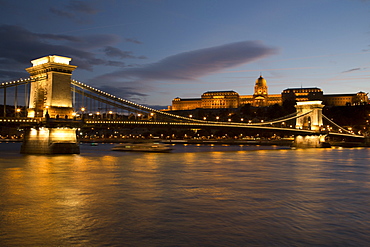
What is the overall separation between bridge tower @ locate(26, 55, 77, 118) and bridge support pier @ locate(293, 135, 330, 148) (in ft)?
144

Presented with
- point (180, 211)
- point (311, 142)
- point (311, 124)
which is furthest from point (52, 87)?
point (311, 124)

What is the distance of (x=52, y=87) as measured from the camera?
3816 cm

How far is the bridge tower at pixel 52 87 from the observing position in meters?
38.4

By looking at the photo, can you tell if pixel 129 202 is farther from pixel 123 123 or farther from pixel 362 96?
pixel 362 96

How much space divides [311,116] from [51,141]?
52.9 meters

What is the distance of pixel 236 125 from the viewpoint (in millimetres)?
56938

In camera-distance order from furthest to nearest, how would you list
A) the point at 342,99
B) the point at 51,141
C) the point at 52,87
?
1. the point at 342,99
2. the point at 52,87
3. the point at 51,141

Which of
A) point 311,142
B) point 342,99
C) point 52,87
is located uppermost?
point 342,99

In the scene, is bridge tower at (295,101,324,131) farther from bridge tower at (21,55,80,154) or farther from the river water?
the river water

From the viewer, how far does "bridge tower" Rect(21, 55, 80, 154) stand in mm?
37375

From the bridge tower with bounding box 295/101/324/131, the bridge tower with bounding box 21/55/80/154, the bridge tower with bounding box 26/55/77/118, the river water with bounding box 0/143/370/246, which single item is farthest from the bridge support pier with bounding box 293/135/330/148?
the river water with bounding box 0/143/370/246

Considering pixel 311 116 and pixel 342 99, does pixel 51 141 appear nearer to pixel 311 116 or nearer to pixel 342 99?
pixel 311 116

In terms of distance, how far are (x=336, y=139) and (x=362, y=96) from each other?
80644mm

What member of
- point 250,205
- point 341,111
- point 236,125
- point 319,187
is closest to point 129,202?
point 250,205
